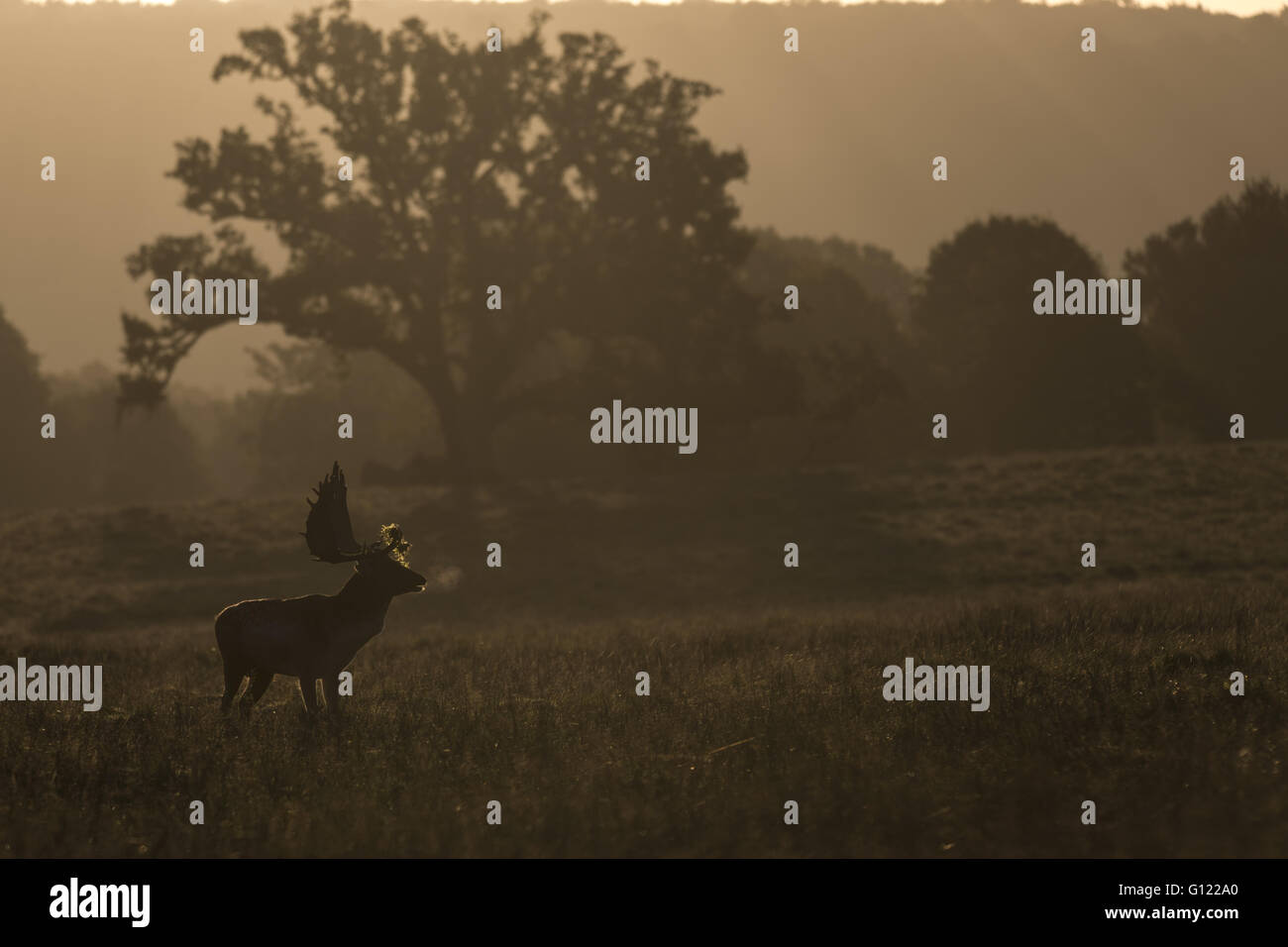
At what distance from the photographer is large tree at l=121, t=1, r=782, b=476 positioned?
43.5m

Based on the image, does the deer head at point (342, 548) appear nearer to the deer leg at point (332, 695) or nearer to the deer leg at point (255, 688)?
the deer leg at point (332, 695)

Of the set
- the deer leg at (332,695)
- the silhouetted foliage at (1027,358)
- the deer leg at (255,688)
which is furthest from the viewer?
the silhouetted foliage at (1027,358)

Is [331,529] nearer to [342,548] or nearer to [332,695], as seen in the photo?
[342,548]

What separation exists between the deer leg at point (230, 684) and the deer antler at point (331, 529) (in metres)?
1.24

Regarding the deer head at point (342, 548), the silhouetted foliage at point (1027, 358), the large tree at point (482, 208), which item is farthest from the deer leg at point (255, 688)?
the silhouetted foliage at point (1027, 358)

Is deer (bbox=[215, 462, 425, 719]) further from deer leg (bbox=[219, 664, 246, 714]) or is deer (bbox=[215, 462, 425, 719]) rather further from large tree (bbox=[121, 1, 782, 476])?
large tree (bbox=[121, 1, 782, 476])

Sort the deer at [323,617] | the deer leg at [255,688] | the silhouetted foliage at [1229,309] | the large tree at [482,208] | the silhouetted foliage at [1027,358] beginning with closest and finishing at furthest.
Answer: the deer at [323,617] → the deer leg at [255,688] → the large tree at [482,208] → the silhouetted foliage at [1027,358] → the silhouetted foliage at [1229,309]

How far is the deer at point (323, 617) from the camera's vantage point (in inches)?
451

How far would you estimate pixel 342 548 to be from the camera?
38.0ft

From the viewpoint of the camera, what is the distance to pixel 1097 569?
1160 inches

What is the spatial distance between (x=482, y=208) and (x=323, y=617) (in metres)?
34.2

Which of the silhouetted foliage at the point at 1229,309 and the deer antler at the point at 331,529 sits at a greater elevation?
the silhouetted foliage at the point at 1229,309

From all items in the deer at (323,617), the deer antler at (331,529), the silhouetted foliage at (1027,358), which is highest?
the silhouetted foliage at (1027,358)
